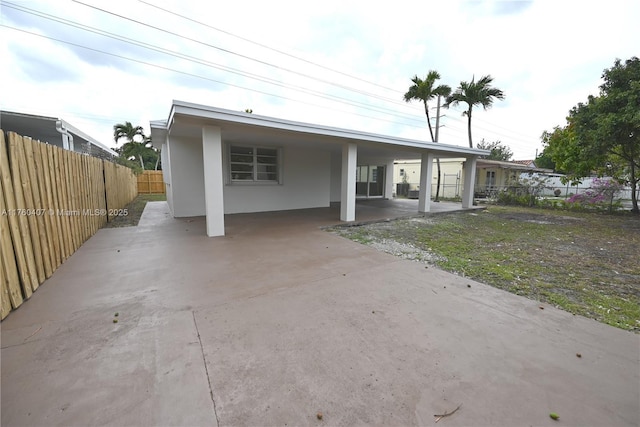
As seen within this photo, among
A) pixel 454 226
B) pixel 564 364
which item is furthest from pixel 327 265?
pixel 454 226

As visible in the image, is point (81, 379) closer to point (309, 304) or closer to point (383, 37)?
point (309, 304)

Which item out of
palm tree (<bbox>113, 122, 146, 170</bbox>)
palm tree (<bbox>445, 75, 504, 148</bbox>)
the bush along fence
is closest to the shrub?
palm tree (<bbox>445, 75, 504, 148</bbox>)

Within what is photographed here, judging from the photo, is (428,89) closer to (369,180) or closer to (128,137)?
(369,180)

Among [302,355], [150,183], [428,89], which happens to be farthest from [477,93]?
[150,183]

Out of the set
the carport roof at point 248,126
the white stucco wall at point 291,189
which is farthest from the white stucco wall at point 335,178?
the carport roof at point 248,126

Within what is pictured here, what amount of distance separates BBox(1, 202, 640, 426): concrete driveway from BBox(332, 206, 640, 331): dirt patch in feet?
1.68

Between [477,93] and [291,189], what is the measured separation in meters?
11.5

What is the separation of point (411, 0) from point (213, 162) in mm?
7537

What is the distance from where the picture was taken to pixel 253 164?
9.28 meters

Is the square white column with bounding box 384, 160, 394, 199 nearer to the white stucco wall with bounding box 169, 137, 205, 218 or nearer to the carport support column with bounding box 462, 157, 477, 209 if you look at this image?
the carport support column with bounding box 462, 157, 477, 209

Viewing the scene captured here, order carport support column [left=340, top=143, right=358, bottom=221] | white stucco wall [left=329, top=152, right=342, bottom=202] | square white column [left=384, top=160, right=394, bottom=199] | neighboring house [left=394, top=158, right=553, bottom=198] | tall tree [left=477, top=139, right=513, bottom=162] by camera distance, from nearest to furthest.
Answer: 1. carport support column [left=340, top=143, right=358, bottom=221]
2. white stucco wall [left=329, top=152, right=342, bottom=202]
3. square white column [left=384, top=160, right=394, bottom=199]
4. neighboring house [left=394, top=158, right=553, bottom=198]
5. tall tree [left=477, top=139, right=513, bottom=162]

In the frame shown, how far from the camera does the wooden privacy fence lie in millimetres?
21453

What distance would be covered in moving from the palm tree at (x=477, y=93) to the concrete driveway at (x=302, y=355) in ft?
44.9

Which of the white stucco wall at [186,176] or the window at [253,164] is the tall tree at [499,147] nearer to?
the window at [253,164]
